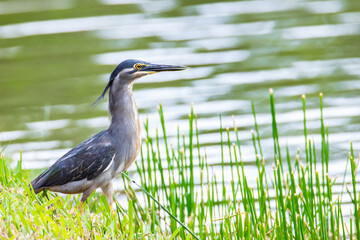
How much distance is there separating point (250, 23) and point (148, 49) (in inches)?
96.2

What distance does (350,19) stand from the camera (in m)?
12.6

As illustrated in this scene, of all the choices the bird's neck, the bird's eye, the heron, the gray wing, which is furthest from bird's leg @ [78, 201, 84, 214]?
the bird's eye

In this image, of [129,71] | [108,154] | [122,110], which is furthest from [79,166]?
[129,71]

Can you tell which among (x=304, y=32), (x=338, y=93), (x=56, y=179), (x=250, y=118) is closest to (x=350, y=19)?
(x=304, y=32)

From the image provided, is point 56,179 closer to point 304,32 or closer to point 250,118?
point 250,118

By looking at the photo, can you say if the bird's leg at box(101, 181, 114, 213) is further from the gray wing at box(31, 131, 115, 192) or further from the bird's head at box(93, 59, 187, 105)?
the bird's head at box(93, 59, 187, 105)

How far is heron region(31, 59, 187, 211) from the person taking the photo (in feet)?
15.4

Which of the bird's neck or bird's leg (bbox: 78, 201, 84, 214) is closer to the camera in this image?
bird's leg (bbox: 78, 201, 84, 214)

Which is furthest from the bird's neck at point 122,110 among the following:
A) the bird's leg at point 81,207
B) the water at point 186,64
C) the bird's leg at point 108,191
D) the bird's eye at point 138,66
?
the water at point 186,64

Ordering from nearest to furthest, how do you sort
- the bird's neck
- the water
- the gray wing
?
the gray wing
the bird's neck
the water

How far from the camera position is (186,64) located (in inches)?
424

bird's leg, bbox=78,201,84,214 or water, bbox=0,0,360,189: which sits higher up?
water, bbox=0,0,360,189

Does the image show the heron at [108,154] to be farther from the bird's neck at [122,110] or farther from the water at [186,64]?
the water at [186,64]

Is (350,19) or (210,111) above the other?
(350,19)
